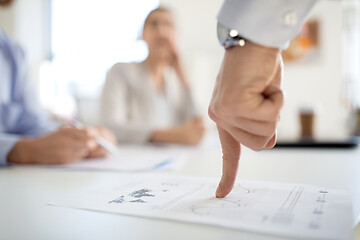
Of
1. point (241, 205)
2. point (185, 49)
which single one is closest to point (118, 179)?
point (241, 205)

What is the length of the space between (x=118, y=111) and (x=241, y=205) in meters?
1.29

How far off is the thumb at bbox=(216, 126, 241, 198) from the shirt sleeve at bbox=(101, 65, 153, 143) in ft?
2.94

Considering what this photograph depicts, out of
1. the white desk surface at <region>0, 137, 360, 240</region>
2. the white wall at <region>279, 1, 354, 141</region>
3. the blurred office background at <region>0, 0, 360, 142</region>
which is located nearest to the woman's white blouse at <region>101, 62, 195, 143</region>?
the white desk surface at <region>0, 137, 360, 240</region>

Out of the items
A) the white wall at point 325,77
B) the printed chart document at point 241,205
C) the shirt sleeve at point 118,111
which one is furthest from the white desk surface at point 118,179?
the white wall at point 325,77

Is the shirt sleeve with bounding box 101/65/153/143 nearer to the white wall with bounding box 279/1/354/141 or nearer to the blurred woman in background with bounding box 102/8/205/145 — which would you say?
the blurred woman in background with bounding box 102/8/205/145

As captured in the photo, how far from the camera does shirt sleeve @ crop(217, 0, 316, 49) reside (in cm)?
41

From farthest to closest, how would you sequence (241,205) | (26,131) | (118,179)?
1. (26,131)
2. (118,179)
3. (241,205)

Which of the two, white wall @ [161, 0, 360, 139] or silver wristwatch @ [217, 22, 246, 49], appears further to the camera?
white wall @ [161, 0, 360, 139]

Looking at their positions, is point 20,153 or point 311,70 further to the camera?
point 311,70

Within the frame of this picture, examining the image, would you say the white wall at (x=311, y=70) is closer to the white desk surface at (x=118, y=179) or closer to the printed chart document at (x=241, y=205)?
the white desk surface at (x=118, y=179)

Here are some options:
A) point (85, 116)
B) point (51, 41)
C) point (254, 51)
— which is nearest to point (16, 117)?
point (254, 51)

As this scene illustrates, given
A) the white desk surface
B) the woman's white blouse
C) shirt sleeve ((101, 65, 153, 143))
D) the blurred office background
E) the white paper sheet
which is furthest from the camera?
the blurred office background

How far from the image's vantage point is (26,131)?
3.99ft

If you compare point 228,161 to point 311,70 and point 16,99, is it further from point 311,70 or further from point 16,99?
point 311,70
